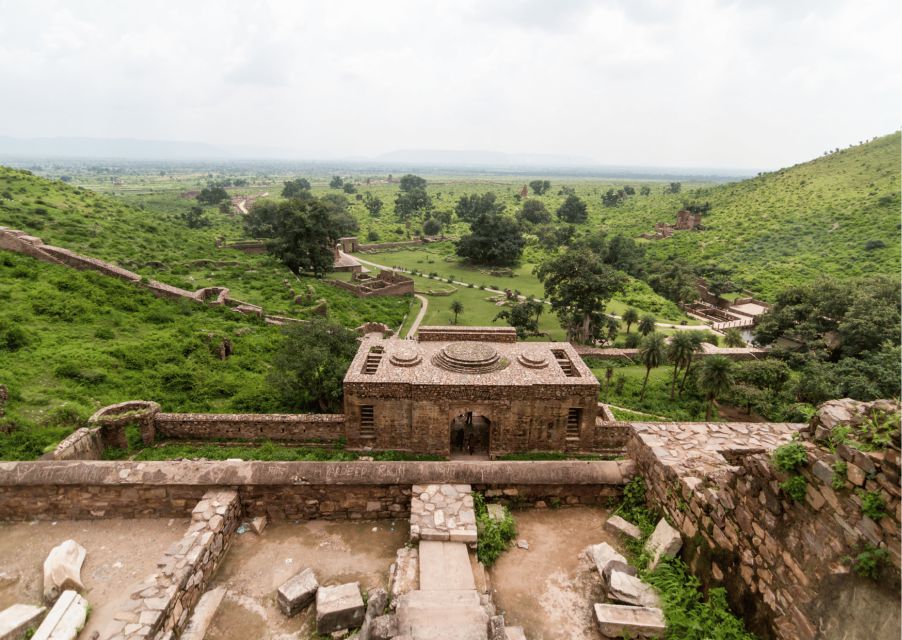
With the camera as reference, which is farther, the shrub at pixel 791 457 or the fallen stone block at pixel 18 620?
the fallen stone block at pixel 18 620

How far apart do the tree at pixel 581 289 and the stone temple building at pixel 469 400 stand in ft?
60.2

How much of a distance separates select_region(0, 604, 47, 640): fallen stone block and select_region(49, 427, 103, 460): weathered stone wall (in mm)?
10022

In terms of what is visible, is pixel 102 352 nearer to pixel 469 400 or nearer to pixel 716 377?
pixel 469 400

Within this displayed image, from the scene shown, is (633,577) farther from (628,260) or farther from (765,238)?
(765,238)

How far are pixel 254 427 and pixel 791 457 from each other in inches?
714

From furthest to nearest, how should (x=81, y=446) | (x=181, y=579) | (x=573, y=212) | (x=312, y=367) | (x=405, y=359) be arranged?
(x=573, y=212) < (x=312, y=367) < (x=405, y=359) < (x=81, y=446) < (x=181, y=579)

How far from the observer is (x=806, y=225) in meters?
67.8

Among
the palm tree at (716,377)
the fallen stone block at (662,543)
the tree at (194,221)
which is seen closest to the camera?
the fallen stone block at (662,543)

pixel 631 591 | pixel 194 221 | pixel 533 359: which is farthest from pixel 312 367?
pixel 194 221

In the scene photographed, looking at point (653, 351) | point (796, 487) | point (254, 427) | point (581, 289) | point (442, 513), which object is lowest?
point (254, 427)

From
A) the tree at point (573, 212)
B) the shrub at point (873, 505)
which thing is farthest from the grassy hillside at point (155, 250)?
the tree at point (573, 212)

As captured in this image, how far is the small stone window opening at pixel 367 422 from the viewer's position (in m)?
18.1

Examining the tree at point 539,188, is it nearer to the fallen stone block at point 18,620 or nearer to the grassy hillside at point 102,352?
the grassy hillside at point 102,352

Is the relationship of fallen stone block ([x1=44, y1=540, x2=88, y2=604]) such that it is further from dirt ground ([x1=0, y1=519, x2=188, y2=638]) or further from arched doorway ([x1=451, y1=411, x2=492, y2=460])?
arched doorway ([x1=451, y1=411, x2=492, y2=460])
